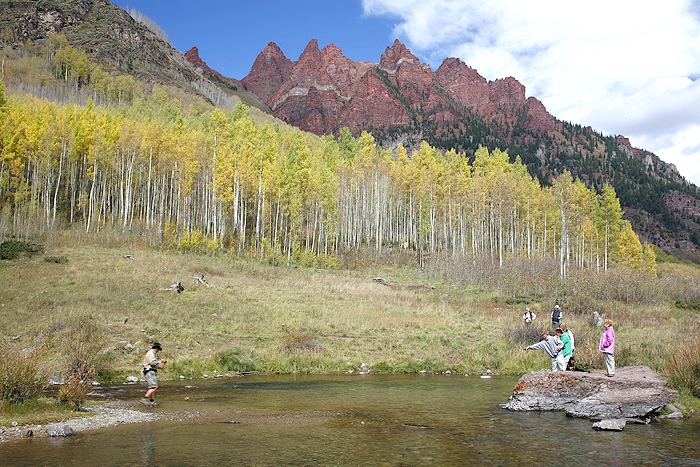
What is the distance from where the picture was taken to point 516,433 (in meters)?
9.97

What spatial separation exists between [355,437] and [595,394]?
673cm

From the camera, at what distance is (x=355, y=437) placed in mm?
9562

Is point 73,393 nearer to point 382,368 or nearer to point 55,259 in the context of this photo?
point 382,368

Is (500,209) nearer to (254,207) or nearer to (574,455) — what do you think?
(254,207)

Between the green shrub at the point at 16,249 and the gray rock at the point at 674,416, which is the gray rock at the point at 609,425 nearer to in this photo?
the gray rock at the point at 674,416

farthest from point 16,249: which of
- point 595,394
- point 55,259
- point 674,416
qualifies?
point 674,416

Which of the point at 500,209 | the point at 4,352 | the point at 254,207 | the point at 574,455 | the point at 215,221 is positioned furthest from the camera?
the point at 500,209

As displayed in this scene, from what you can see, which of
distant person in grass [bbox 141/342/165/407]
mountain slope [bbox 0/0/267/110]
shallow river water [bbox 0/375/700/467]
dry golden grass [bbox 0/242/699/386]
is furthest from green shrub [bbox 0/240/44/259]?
mountain slope [bbox 0/0/267/110]

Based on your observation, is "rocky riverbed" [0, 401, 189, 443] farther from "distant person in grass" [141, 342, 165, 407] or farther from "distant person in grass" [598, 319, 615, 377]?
"distant person in grass" [598, 319, 615, 377]

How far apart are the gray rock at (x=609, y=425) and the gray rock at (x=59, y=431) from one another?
36.2ft

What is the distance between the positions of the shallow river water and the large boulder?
1.72ft

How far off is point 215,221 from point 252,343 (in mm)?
31639

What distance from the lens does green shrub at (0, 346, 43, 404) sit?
34.9 ft

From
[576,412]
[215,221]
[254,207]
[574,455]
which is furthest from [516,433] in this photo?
[254,207]
